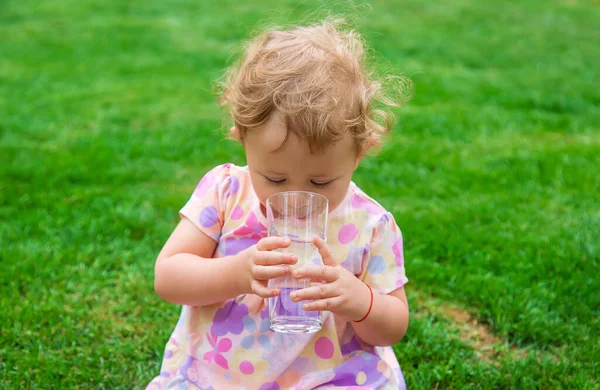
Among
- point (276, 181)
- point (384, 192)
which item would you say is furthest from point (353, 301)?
point (384, 192)

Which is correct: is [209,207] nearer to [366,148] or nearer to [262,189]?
[262,189]

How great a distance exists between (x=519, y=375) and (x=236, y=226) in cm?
138

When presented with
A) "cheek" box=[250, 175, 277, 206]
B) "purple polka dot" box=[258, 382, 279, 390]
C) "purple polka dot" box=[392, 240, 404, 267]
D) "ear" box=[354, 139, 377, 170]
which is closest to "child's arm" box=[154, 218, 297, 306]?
"cheek" box=[250, 175, 277, 206]

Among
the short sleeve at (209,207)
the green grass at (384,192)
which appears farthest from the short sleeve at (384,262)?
the green grass at (384,192)

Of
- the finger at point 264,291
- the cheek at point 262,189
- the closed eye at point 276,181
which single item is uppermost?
the closed eye at point 276,181

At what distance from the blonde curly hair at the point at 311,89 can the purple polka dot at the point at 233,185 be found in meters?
0.24

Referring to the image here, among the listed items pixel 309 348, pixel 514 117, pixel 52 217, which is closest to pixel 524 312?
pixel 309 348

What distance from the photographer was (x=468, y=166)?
5027mm

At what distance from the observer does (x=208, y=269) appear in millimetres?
2195

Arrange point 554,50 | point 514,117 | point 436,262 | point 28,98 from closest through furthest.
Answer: point 436,262 → point 514,117 → point 28,98 → point 554,50

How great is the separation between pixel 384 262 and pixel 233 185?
23.9 inches

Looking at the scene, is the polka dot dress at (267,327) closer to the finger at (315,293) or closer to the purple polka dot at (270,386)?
the purple polka dot at (270,386)

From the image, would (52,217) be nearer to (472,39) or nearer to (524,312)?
(524,312)

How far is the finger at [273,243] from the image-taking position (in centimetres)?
190
